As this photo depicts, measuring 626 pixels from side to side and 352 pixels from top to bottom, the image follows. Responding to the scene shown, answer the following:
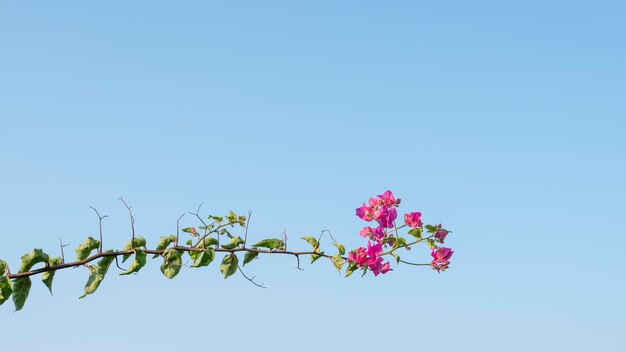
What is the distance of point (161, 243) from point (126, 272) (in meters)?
0.31

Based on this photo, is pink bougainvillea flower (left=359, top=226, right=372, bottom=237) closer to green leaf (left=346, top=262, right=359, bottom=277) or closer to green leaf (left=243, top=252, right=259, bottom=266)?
green leaf (left=346, top=262, right=359, bottom=277)

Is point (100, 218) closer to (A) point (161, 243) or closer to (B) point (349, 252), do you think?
(A) point (161, 243)

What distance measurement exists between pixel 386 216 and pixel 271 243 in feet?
3.24

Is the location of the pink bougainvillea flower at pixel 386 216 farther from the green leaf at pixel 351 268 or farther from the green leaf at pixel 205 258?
the green leaf at pixel 205 258

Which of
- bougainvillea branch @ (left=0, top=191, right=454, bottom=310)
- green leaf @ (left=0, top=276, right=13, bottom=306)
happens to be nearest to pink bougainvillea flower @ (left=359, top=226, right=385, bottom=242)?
bougainvillea branch @ (left=0, top=191, right=454, bottom=310)

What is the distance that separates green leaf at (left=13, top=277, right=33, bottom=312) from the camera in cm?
479

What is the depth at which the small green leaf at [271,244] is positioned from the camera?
208 inches

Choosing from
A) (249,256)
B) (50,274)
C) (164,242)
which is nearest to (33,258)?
(50,274)

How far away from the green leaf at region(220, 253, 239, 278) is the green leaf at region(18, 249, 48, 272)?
3.84 ft

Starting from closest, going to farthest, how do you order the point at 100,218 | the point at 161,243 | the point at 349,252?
1. the point at 100,218
2. the point at 161,243
3. the point at 349,252

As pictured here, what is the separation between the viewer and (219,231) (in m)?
5.52

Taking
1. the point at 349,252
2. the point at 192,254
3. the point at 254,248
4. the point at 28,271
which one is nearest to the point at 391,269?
the point at 349,252

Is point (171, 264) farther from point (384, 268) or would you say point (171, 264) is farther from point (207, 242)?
point (384, 268)

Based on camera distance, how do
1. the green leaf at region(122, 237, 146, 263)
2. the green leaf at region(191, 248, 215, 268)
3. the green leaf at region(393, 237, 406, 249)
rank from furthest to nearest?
the green leaf at region(393, 237, 406, 249) < the green leaf at region(191, 248, 215, 268) < the green leaf at region(122, 237, 146, 263)
